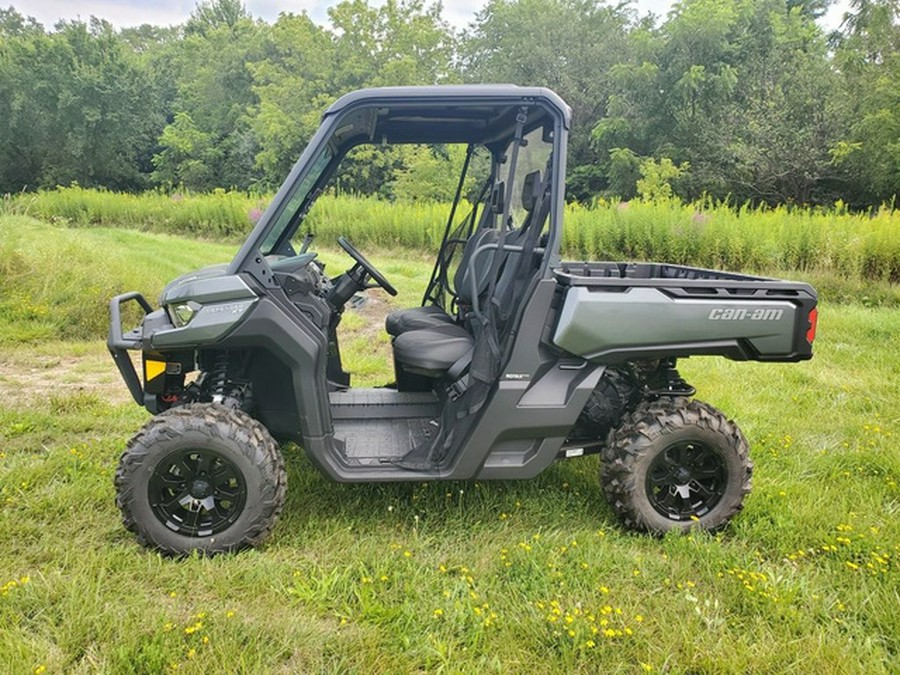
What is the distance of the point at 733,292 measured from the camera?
2848 mm

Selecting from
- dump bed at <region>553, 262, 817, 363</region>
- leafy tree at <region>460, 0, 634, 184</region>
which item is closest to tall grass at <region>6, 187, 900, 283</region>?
dump bed at <region>553, 262, 817, 363</region>

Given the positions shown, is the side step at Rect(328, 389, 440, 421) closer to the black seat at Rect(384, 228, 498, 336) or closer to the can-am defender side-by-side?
the can-am defender side-by-side

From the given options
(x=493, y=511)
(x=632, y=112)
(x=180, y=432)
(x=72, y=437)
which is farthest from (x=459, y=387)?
(x=632, y=112)

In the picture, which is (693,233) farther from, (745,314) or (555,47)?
(555,47)

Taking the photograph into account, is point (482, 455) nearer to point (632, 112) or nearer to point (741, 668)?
point (741, 668)

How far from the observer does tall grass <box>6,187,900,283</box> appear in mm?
8875

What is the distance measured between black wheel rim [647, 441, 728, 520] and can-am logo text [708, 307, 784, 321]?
1.90ft

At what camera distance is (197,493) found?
2633 millimetres

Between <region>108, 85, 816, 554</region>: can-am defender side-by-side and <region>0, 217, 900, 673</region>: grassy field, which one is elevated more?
<region>108, 85, 816, 554</region>: can-am defender side-by-side

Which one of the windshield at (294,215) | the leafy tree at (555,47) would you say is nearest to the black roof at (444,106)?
the windshield at (294,215)

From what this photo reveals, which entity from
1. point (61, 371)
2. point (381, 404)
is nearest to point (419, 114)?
point (381, 404)

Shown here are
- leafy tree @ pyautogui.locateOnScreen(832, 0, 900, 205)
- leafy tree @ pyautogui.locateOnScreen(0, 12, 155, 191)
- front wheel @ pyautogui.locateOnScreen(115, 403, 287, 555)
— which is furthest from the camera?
leafy tree @ pyautogui.locateOnScreen(0, 12, 155, 191)

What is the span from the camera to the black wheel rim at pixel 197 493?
8.54 feet

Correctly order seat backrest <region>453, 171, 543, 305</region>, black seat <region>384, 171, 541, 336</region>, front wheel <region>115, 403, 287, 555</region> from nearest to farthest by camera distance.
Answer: front wheel <region>115, 403, 287, 555</region>
seat backrest <region>453, 171, 543, 305</region>
black seat <region>384, 171, 541, 336</region>
